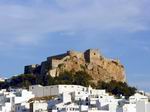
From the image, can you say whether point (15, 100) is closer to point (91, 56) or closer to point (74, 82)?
point (74, 82)

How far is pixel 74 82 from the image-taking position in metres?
96.6

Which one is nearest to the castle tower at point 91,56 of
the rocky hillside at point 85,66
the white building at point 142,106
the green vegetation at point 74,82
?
the rocky hillside at point 85,66

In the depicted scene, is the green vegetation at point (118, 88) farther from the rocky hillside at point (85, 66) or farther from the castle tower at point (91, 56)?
the castle tower at point (91, 56)

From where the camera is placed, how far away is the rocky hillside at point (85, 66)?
323 ft

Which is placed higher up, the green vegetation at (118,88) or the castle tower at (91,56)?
the castle tower at (91,56)

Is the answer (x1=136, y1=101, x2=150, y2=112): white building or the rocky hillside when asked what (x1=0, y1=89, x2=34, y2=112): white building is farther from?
(x1=136, y1=101, x2=150, y2=112): white building

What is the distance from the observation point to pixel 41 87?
91.8m

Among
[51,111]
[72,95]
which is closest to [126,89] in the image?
[72,95]

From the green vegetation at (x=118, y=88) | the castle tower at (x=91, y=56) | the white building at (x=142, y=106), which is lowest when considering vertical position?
the white building at (x=142, y=106)

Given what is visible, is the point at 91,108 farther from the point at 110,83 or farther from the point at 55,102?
the point at 110,83

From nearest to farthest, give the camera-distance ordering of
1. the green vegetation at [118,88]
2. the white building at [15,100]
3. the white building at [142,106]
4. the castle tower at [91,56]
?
the white building at [142,106], the white building at [15,100], the green vegetation at [118,88], the castle tower at [91,56]

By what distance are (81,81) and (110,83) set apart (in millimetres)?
3802

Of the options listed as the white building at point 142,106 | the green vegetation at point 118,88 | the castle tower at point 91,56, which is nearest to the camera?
the white building at point 142,106

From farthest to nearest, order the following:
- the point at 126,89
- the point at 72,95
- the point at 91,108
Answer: the point at 126,89
the point at 72,95
the point at 91,108
